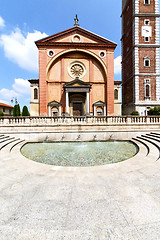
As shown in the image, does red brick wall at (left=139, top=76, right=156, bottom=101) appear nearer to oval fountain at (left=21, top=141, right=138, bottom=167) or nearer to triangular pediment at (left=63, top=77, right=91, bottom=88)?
triangular pediment at (left=63, top=77, right=91, bottom=88)

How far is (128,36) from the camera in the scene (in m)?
23.5

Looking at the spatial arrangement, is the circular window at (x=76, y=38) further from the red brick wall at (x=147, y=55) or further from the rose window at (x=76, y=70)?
the red brick wall at (x=147, y=55)

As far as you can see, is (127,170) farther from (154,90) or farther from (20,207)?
(154,90)

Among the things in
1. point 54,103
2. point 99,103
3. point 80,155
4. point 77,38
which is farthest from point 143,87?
point 80,155

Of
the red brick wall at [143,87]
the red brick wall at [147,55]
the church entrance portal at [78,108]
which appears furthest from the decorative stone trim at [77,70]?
the red brick wall at [143,87]

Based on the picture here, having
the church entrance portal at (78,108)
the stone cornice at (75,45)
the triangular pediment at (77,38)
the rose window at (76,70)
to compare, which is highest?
the triangular pediment at (77,38)

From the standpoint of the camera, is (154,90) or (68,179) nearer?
(68,179)

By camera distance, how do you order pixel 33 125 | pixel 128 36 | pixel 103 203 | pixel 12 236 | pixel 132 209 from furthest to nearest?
pixel 128 36 → pixel 33 125 → pixel 103 203 → pixel 132 209 → pixel 12 236

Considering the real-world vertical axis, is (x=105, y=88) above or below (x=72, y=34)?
below

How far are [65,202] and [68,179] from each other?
0.91 meters

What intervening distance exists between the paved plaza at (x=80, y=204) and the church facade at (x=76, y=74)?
16.6 metres

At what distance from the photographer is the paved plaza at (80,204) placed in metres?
1.74

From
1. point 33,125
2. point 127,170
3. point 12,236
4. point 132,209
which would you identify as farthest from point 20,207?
point 33,125

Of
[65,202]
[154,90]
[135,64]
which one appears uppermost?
[135,64]
